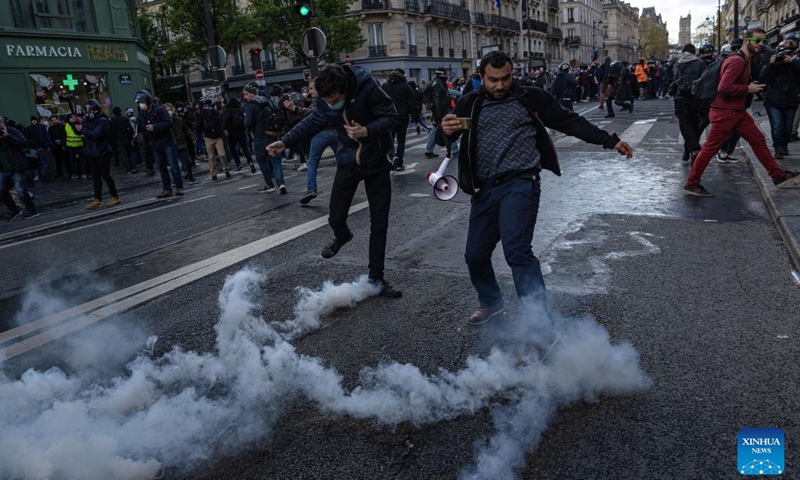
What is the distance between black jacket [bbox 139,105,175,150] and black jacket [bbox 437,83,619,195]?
26.8 ft

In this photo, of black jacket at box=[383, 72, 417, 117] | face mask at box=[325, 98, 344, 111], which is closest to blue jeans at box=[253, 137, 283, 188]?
black jacket at box=[383, 72, 417, 117]

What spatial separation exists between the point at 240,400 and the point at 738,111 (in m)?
6.33

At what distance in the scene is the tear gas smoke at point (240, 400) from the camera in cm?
241

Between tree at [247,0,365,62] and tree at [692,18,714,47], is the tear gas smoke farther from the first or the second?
tree at [692,18,714,47]

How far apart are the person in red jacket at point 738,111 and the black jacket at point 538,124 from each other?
155 inches

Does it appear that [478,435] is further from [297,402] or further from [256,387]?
[256,387]

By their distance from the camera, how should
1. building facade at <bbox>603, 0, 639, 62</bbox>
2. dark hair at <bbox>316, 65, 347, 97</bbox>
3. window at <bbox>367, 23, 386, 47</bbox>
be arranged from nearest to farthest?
dark hair at <bbox>316, 65, 347, 97</bbox>, window at <bbox>367, 23, 386, 47</bbox>, building facade at <bbox>603, 0, 639, 62</bbox>

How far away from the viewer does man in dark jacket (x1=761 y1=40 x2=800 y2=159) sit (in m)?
8.56

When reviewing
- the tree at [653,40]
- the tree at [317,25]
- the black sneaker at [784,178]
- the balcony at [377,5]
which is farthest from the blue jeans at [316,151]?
the tree at [653,40]

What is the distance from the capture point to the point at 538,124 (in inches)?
134

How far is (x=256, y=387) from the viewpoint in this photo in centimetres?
301

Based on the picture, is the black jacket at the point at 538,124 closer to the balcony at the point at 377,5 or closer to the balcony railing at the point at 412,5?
the balcony at the point at 377,5

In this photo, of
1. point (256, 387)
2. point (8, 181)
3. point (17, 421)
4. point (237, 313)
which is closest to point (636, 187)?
point (237, 313)

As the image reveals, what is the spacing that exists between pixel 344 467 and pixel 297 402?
1.96ft
